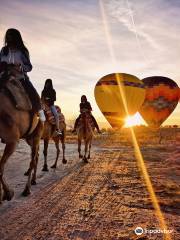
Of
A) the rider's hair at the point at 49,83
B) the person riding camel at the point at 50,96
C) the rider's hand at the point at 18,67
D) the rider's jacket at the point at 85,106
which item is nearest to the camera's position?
the rider's hand at the point at 18,67

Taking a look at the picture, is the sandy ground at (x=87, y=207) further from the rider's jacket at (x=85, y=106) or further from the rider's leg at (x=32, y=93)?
the rider's jacket at (x=85, y=106)

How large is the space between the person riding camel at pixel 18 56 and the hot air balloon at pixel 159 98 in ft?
97.8

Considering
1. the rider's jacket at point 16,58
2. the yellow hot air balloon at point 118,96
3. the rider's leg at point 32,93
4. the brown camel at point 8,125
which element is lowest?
the brown camel at point 8,125

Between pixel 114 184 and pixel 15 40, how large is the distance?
4.84 metres

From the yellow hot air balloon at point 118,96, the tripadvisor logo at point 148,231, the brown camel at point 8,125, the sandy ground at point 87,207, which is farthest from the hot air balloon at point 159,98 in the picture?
the tripadvisor logo at point 148,231

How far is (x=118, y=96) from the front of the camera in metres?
35.0

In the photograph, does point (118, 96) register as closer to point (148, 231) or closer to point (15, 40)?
point (15, 40)

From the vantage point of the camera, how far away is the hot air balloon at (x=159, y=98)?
123 ft

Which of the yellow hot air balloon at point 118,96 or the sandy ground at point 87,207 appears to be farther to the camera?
the yellow hot air balloon at point 118,96

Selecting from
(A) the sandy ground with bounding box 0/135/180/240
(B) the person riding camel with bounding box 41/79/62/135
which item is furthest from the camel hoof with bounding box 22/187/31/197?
(B) the person riding camel with bounding box 41/79/62/135

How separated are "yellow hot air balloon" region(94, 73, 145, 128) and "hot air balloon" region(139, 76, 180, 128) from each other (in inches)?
73.3

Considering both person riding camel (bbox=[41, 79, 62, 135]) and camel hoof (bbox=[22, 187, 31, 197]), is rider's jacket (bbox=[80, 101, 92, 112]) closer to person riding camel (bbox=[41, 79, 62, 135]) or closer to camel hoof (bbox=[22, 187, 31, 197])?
person riding camel (bbox=[41, 79, 62, 135])

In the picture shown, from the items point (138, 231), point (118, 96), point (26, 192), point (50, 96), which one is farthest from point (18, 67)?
point (118, 96)

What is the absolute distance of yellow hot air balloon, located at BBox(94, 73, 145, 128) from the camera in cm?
3491
